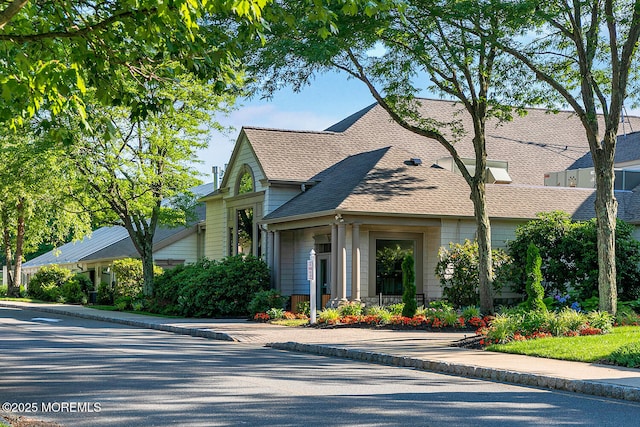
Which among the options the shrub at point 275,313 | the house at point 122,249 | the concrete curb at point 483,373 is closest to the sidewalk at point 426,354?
the concrete curb at point 483,373

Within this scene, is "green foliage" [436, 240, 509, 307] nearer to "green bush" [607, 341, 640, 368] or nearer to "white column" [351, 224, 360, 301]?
"white column" [351, 224, 360, 301]

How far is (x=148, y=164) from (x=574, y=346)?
2357 centimetres

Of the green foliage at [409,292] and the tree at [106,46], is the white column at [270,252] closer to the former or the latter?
the green foliage at [409,292]

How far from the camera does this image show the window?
3020cm

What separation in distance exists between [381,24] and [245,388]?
1056cm

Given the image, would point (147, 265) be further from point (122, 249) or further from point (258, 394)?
point (258, 394)

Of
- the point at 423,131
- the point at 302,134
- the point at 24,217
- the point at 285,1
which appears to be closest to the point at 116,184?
the point at 302,134

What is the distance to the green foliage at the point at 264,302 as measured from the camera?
97.8 ft

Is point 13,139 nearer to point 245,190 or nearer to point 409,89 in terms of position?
point 245,190

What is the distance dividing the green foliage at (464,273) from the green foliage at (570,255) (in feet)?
1.80

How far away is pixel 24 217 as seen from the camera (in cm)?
5584

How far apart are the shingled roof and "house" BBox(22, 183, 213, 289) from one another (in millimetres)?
6263

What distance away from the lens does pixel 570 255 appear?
2745 centimetres

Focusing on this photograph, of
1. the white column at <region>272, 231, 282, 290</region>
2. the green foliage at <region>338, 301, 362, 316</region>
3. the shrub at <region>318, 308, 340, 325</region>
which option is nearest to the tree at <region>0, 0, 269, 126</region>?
the shrub at <region>318, 308, 340, 325</region>
